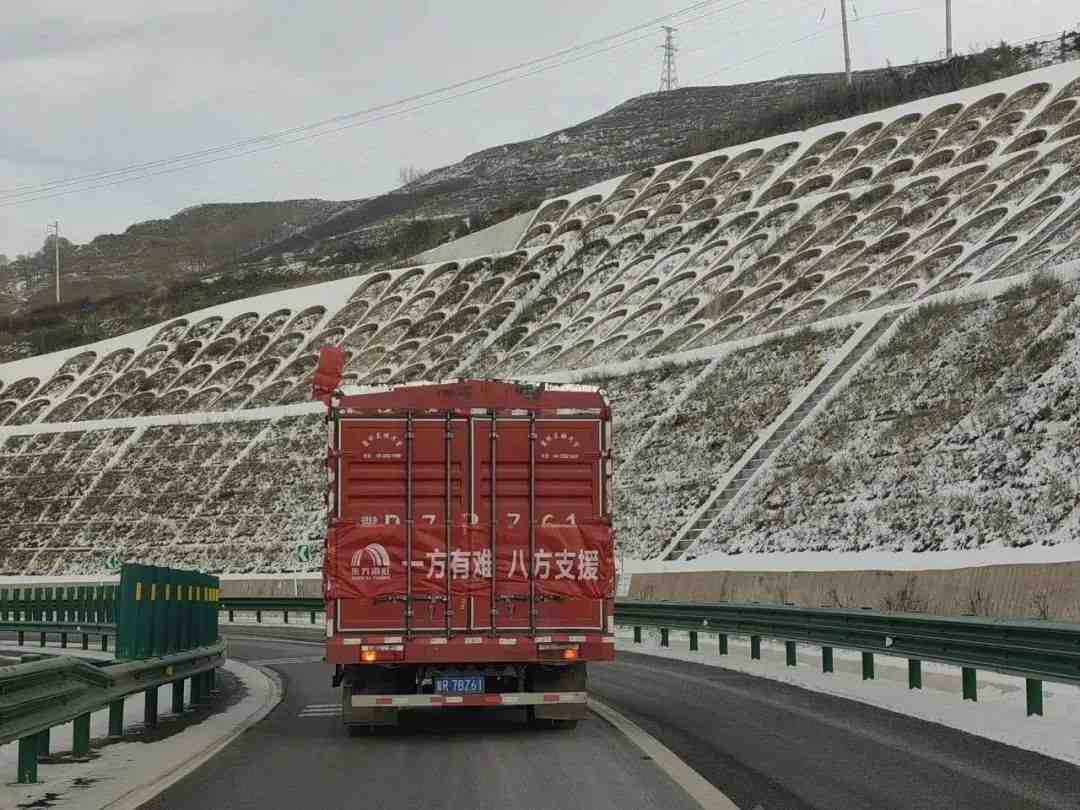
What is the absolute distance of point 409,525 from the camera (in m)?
12.6

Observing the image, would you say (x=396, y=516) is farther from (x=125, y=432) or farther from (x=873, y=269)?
(x=125, y=432)

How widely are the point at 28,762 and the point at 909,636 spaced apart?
32.4 ft

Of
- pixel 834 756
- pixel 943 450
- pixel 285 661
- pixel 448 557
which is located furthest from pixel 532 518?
pixel 943 450

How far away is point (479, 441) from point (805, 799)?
5.28m

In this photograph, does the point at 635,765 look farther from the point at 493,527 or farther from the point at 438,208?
the point at 438,208

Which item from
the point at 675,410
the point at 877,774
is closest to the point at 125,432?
the point at 675,410

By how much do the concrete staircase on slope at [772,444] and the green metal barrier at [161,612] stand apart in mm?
19285

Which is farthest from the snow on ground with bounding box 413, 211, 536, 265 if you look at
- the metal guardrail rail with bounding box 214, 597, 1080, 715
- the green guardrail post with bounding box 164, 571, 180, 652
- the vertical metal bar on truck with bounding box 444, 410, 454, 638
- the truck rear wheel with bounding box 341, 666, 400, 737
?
the truck rear wheel with bounding box 341, 666, 400, 737

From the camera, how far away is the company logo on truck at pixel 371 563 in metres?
12.5

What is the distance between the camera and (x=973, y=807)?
818 cm

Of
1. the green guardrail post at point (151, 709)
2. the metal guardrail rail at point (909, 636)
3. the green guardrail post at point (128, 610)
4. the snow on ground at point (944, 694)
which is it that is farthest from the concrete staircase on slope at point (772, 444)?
the green guardrail post at point (128, 610)

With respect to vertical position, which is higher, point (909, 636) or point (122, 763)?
point (909, 636)

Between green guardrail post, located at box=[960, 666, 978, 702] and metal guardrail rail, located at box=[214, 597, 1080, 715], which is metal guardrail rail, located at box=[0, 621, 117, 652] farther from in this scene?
green guardrail post, located at box=[960, 666, 978, 702]

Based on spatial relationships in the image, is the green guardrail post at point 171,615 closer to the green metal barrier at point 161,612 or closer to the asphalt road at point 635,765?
the green metal barrier at point 161,612
